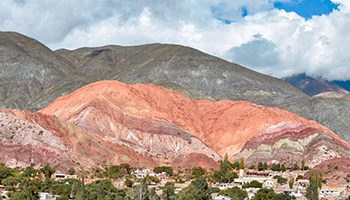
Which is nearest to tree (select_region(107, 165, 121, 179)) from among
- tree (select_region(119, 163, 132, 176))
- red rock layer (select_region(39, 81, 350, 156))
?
tree (select_region(119, 163, 132, 176))

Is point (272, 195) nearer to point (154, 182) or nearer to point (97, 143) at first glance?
point (154, 182)

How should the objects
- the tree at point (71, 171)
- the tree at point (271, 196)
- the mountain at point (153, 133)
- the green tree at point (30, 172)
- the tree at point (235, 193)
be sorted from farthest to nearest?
the mountain at point (153, 133) → the tree at point (71, 171) → the green tree at point (30, 172) → the tree at point (235, 193) → the tree at point (271, 196)

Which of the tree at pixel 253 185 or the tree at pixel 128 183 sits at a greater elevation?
the tree at pixel 253 185

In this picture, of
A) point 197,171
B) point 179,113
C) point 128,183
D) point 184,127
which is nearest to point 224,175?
point 197,171

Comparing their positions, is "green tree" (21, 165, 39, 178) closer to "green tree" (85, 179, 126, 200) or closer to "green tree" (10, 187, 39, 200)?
"green tree" (85, 179, 126, 200)

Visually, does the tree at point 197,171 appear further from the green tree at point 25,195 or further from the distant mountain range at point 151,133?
the green tree at point 25,195

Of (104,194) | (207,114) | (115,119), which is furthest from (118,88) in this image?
(104,194)

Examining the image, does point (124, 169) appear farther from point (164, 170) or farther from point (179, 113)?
point (179, 113)

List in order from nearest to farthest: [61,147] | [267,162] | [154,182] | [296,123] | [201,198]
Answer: [201,198] < [154,182] < [61,147] < [267,162] < [296,123]

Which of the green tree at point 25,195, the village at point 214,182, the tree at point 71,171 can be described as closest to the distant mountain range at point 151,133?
the tree at point 71,171
